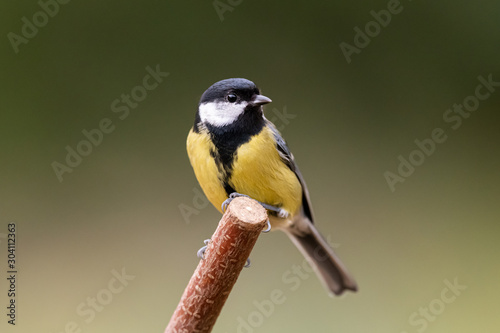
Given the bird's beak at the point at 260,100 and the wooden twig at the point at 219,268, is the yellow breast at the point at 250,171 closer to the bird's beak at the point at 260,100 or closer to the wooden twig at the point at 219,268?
the bird's beak at the point at 260,100

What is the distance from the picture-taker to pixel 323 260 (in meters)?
1.90

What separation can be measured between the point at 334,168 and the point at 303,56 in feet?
2.30

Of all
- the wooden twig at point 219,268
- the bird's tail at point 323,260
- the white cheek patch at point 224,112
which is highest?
the white cheek patch at point 224,112

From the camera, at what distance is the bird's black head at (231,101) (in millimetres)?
1451

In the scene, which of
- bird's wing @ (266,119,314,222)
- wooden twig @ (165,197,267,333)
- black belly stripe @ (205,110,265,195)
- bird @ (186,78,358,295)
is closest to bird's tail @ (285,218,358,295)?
bird's wing @ (266,119,314,222)

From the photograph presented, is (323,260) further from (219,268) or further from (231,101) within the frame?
(219,268)

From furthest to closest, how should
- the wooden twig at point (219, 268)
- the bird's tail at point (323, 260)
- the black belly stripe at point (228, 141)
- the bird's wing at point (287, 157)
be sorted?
the bird's tail at point (323, 260) < the bird's wing at point (287, 157) < the black belly stripe at point (228, 141) < the wooden twig at point (219, 268)

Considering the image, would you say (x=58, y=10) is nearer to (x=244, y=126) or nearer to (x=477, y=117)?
(x=244, y=126)

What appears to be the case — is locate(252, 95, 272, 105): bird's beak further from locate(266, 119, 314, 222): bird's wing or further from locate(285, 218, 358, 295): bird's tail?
locate(285, 218, 358, 295): bird's tail

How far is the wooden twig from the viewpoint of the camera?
106 centimetres

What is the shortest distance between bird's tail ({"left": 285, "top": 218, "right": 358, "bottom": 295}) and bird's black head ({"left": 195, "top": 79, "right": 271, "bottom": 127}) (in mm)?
558

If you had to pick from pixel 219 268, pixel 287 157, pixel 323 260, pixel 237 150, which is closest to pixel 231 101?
pixel 237 150

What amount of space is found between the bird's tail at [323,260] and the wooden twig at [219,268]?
79 cm

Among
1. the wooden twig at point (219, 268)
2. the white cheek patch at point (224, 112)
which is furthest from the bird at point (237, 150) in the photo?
the wooden twig at point (219, 268)
